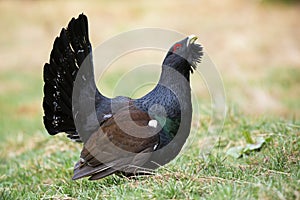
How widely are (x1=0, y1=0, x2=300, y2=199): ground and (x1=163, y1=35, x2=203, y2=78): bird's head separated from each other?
89 centimetres

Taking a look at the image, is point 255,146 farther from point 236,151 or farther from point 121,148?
point 121,148

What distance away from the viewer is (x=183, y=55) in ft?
14.0

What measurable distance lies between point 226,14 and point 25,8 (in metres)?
8.27

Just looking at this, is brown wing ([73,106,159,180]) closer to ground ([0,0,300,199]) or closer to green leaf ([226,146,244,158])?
ground ([0,0,300,199])

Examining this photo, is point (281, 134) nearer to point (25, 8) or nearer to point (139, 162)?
point (139, 162)

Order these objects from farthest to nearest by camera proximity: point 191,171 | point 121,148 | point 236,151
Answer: point 236,151 → point 191,171 → point 121,148

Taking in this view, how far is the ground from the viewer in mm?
3820

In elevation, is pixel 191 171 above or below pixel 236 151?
below

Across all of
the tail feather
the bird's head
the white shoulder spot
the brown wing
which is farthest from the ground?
the bird's head

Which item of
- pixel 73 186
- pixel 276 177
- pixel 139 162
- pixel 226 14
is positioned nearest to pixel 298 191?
pixel 276 177

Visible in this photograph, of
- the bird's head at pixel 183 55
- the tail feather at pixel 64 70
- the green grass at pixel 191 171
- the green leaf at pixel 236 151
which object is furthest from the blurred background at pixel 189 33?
the tail feather at pixel 64 70

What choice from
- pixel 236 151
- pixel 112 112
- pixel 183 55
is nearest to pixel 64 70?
pixel 112 112

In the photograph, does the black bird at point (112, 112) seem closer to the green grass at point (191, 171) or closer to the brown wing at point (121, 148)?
the brown wing at point (121, 148)

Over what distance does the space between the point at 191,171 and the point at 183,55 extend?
1004 millimetres
